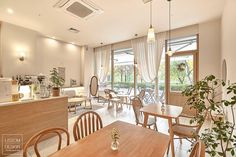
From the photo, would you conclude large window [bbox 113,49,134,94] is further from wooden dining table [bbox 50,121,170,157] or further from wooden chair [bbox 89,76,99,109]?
wooden dining table [bbox 50,121,170,157]

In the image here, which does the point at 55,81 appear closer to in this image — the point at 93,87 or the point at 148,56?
the point at 148,56

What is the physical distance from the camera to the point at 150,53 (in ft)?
18.6

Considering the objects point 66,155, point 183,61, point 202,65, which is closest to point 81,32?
point 183,61

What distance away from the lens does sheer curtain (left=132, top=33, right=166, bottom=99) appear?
5.42 m

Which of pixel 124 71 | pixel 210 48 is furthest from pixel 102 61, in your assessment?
pixel 210 48

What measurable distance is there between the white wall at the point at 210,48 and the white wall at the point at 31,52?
601 centimetres

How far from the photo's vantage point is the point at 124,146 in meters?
1.33

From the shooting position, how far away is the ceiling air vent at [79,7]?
304cm

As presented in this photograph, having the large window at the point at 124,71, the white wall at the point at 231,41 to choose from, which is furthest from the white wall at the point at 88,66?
the white wall at the point at 231,41

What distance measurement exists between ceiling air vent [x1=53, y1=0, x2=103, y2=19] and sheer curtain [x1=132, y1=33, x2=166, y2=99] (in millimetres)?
2828

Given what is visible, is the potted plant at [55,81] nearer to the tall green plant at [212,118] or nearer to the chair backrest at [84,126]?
the chair backrest at [84,126]

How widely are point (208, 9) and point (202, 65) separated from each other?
1.76m

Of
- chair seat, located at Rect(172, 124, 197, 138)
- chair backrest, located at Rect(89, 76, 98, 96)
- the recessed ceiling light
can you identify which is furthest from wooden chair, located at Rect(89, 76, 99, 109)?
chair seat, located at Rect(172, 124, 197, 138)

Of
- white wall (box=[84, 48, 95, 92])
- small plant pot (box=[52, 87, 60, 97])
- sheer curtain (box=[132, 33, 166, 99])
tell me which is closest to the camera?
small plant pot (box=[52, 87, 60, 97])
